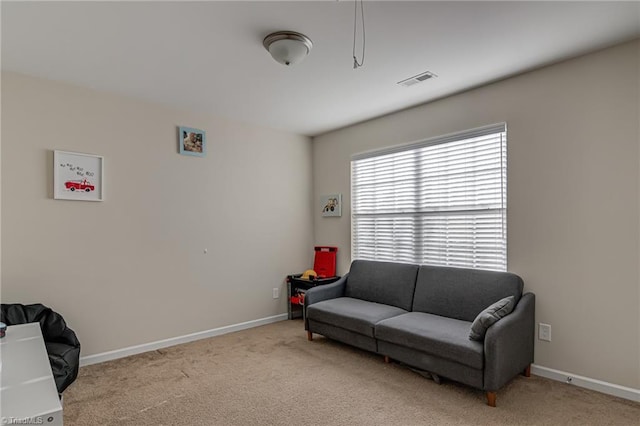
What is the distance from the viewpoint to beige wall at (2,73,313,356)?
3.04 metres

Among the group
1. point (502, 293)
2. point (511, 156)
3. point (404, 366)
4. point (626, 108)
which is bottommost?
point (404, 366)

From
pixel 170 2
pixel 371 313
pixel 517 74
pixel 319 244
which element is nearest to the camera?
pixel 170 2

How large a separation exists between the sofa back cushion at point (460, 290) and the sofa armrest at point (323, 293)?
37.7 inches

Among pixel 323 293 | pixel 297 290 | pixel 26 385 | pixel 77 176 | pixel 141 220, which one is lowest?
Result: pixel 297 290

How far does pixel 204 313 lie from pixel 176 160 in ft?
5.67

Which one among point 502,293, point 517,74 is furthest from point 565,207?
point 517,74

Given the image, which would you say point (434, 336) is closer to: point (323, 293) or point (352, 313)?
point (352, 313)

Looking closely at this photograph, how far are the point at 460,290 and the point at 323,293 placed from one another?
147cm

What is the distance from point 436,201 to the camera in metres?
3.75

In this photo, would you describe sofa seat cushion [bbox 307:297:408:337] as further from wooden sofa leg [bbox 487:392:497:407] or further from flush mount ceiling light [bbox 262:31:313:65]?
flush mount ceiling light [bbox 262:31:313:65]

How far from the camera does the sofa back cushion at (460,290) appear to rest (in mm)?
3027

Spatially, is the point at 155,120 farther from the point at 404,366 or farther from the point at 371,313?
the point at 404,366

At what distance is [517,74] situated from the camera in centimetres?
310

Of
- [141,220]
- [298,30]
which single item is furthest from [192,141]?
[298,30]
